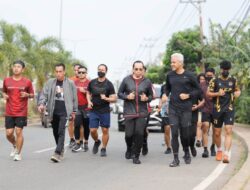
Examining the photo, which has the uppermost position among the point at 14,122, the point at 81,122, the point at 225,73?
the point at 225,73

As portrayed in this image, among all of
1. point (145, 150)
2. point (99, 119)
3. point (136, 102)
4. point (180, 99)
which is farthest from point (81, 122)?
point (180, 99)

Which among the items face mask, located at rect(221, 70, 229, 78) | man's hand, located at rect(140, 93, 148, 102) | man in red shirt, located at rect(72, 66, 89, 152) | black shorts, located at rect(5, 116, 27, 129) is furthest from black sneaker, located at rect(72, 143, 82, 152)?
face mask, located at rect(221, 70, 229, 78)

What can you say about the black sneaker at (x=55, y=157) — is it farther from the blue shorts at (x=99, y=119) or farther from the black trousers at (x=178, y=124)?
the black trousers at (x=178, y=124)

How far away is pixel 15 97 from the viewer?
10453mm

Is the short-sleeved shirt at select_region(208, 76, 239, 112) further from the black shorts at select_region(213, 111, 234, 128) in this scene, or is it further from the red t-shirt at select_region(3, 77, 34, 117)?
the red t-shirt at select_region(3, 77, 34, 117)

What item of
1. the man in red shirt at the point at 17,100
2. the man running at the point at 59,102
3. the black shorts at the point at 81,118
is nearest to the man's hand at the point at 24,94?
the man in red shirt at the point at 17,100

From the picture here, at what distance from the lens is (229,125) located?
396 inches

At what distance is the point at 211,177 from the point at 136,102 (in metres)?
2.36

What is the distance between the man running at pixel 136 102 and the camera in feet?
34.1

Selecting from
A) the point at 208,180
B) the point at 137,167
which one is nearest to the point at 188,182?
the point at 208,180

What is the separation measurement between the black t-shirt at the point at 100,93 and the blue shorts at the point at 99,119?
0.28 feet

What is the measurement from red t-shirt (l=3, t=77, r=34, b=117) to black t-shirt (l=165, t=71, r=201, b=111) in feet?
9.32

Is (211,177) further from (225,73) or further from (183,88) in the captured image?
(225,73)

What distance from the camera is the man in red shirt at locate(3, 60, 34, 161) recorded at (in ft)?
34.3
